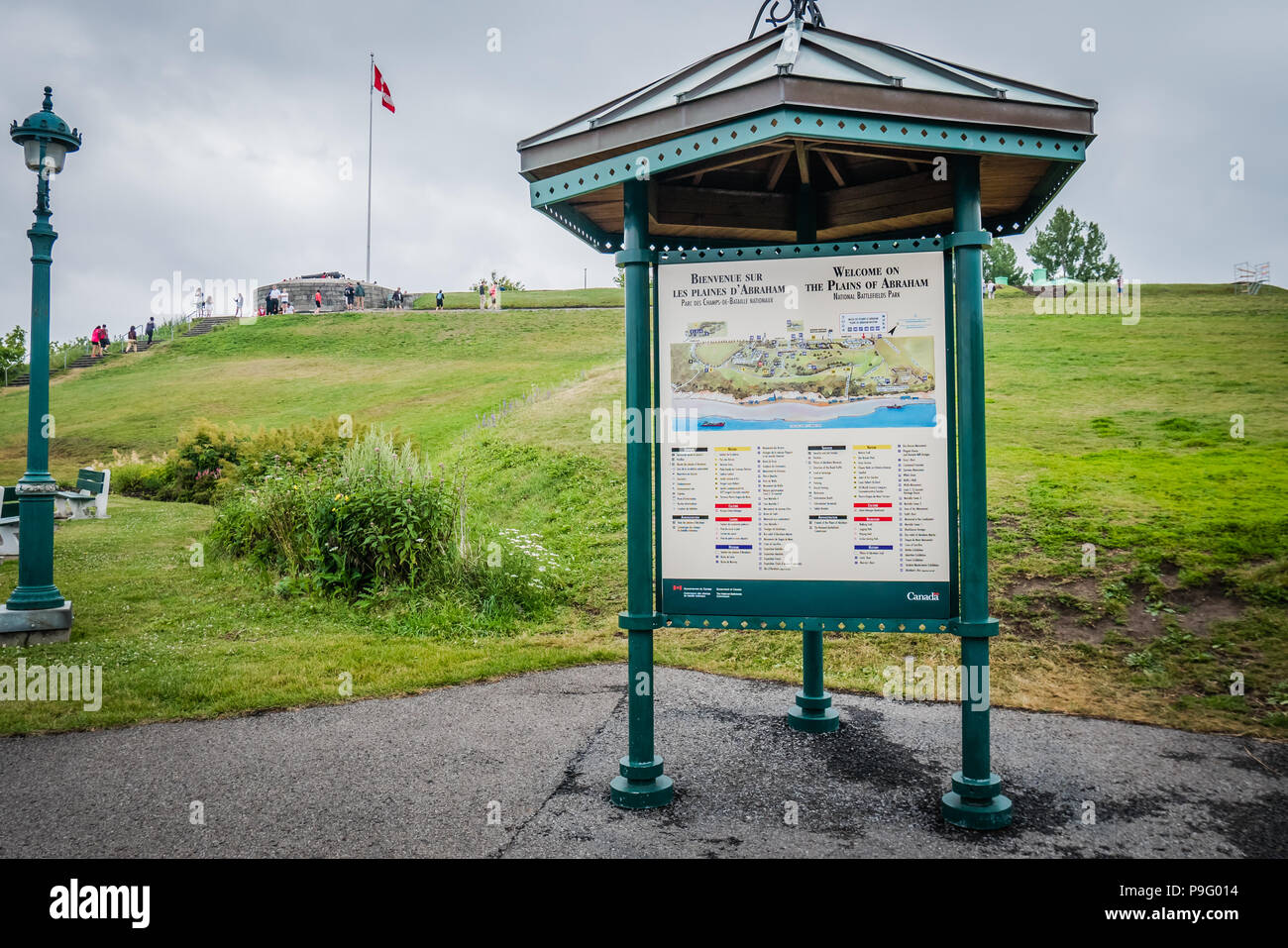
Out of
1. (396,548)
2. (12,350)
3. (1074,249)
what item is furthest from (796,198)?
(1074,249)

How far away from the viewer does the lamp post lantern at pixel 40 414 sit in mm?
8039

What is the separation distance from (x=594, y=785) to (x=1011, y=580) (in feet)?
19.7

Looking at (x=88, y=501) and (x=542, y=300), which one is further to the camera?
(x=542, y=300)

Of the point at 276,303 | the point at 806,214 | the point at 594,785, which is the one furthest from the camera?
the point at 276,303

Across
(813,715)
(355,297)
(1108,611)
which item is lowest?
(813,715)

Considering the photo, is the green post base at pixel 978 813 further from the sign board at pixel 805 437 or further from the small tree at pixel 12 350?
the small tree at pixel 12 350

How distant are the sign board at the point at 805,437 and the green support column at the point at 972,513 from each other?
0.46 feet

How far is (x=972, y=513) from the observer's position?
14.7 feet

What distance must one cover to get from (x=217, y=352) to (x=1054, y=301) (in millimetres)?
38840

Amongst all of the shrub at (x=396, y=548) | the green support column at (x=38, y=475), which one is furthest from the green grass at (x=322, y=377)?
the green support column at (x=38, y=475)

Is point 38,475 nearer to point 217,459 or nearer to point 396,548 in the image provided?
point 396,548

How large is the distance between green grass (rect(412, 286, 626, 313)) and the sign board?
48.5m

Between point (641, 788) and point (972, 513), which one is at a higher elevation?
point (972, 513)
